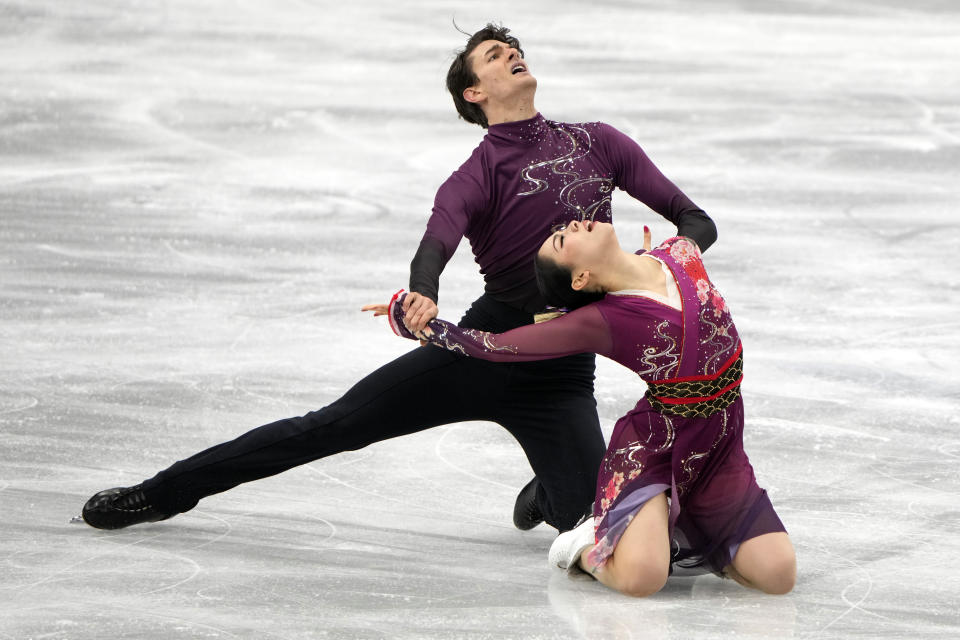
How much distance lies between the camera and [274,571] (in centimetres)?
382

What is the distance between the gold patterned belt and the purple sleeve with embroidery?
18cm

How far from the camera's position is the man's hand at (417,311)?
3607 millimetres

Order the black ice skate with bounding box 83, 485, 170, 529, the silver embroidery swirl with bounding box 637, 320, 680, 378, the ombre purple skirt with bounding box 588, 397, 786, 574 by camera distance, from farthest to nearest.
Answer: the black ice skate with bounding box 83, 485, 170, 529 < the ombre purple skirt with bounding box 588, 397, 786, 574 < the silver embroidery swirl with bounding box 637, 320, 680, 378

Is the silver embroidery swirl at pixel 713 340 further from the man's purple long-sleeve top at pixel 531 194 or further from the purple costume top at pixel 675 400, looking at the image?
the man's purple long-sleeve top at pixel 531 194

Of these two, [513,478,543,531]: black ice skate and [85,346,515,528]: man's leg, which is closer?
[85,346,515,528]: man's leg

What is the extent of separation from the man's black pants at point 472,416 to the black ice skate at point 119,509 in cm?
24

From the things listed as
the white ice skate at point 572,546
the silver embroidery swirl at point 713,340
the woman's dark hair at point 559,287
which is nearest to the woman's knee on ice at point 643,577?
the white ice skate at point 572,546

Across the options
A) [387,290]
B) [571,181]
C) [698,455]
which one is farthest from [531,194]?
[387,290]

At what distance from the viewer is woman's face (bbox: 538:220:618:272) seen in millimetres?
3576

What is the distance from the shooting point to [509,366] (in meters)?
4.00

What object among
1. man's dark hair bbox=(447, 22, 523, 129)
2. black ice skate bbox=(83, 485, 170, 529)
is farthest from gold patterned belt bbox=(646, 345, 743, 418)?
black ice skate bbox=(83, 485, 170, 529)

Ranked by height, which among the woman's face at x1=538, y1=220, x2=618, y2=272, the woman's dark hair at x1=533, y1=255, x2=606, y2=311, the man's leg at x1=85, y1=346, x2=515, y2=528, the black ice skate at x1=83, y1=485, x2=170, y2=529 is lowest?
the black ice skate at x1=83, y1=485, x2=170, y2=529

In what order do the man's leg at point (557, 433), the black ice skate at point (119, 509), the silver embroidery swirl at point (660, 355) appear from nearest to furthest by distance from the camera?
the silver embroidery swirl at point (660, 355) < the man's leg at point (557, 433) < the black ice skate at point (119, 509)

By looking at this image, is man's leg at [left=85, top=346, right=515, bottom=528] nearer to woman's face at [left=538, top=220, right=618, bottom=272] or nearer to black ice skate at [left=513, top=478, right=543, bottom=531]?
black ice skate at [left=513, top=478, right=543, bottom=531]
